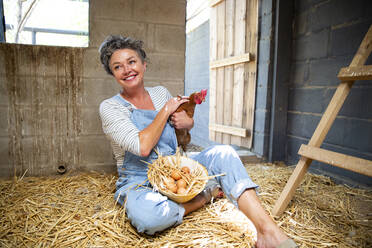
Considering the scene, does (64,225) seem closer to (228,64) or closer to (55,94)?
(55,94)

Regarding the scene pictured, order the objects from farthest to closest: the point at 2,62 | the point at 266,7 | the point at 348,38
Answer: the point at 266,7 → the point at 348,38 → the point at 2,62

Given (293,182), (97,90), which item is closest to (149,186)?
(293,182)

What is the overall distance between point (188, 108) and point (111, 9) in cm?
134

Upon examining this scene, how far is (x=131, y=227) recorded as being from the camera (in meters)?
1.65

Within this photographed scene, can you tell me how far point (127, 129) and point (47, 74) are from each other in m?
1.22

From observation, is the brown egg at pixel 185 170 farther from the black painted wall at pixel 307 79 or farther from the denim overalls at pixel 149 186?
the black painted wall at pixel 307 79

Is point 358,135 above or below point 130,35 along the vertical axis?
below

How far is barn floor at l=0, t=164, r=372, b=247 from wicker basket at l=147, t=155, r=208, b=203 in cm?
26

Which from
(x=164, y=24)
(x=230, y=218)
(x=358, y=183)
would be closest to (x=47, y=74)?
(x=164, y=24)

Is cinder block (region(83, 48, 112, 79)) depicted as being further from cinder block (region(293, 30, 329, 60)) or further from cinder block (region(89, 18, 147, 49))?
cinder block (region(293, 30, 329, 60))

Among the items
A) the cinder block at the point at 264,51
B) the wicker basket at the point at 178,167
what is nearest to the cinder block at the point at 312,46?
the cinder block at the point at 264,51

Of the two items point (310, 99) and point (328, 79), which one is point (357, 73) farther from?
point (310, 99)

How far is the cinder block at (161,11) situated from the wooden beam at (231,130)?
171cm

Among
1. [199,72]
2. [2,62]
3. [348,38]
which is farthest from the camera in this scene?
[199,72]
